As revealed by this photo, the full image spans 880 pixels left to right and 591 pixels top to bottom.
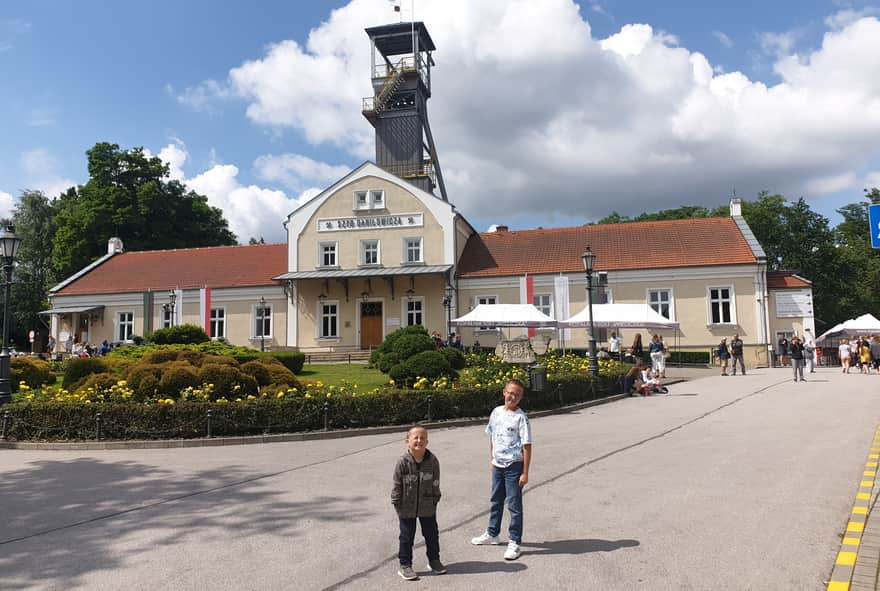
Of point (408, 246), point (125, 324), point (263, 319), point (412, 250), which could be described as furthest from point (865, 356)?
point (125, 324)

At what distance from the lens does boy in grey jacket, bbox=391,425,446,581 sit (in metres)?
5.07

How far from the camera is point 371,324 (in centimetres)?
3556

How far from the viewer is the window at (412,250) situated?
116ft

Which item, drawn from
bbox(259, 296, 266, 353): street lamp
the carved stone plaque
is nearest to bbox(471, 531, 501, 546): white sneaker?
the carved stone plaque

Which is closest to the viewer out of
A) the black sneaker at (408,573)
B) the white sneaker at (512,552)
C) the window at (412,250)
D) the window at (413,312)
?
the black sneaker at (408,573)

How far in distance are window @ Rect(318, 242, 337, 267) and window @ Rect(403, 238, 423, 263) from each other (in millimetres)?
4204

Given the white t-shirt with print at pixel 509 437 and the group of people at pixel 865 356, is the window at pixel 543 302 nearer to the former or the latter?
the group of people at pixel 865 356

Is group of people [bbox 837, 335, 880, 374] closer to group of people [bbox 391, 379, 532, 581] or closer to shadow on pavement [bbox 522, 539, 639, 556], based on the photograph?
shadow on pavement [bbox 522, 539, 639, 556]

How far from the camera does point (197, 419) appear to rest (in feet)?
40.9

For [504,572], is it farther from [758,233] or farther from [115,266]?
[758,233]

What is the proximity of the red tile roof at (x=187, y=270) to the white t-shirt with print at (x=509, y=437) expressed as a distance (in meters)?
33.0

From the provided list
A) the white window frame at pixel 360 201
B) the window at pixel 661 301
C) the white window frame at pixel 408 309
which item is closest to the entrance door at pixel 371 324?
the white window frame at pixel 408 309

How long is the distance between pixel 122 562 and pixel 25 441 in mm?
8619

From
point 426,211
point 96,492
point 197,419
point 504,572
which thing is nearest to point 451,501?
point 504,572
